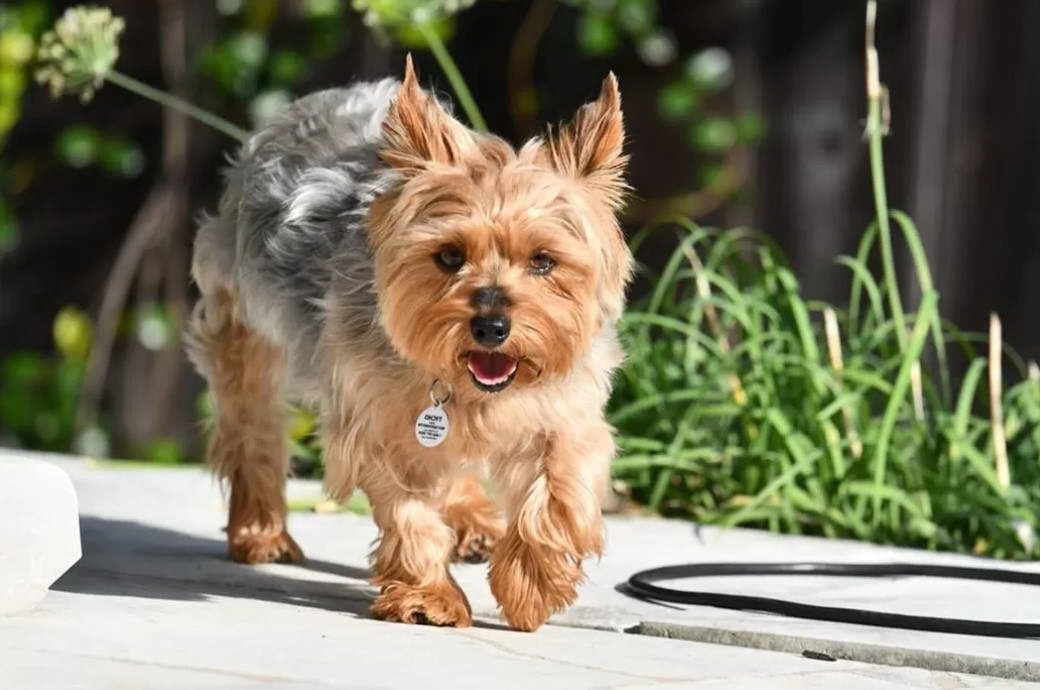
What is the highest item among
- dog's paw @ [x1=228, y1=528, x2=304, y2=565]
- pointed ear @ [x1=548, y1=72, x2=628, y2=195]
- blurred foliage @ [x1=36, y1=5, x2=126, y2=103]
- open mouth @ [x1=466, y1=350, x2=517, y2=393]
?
blurred foliage @ [x1=36, y1=5, x2=126, y2=103]

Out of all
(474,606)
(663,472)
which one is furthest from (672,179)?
(474,606)

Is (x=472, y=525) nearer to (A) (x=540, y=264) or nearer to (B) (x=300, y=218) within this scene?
(B) (x=300, y=218)

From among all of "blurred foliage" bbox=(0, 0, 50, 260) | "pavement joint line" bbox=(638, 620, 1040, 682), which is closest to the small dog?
"pavement joint line" bbox=(638, 620, 1040, 682)

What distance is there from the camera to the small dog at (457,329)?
12.8 ft

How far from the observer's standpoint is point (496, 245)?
3893 mm

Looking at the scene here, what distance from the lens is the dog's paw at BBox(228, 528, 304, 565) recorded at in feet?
15.9

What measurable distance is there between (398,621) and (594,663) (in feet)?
1.91

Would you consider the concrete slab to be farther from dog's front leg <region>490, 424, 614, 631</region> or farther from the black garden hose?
the black garden hose

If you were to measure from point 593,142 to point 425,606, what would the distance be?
1.09 meters

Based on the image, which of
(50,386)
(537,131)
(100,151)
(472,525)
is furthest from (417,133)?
(50,386)

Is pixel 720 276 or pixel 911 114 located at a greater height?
pixel 911 114

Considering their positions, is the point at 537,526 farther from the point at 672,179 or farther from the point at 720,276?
the point at 672,179

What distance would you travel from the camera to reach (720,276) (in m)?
6.00

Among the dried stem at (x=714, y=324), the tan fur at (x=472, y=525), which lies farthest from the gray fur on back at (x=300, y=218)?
the dried stem at (x=714, y=324)
